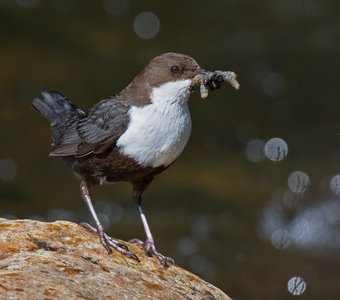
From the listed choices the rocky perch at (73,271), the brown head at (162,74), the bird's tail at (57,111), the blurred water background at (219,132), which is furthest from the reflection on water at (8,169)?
the rocky perch at (73,271)

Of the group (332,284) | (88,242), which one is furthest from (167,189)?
(88,242)

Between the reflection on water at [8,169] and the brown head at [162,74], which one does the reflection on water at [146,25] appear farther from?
the brown head at [162,74]

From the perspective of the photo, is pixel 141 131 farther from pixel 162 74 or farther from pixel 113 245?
pixel 113 245

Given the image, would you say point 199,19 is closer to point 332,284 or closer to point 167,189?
point 167,189

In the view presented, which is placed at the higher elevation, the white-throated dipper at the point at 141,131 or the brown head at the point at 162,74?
the brown head at the point at 162,74

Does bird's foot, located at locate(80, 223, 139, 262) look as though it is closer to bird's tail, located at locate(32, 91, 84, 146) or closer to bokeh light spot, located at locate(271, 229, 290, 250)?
bird's tail, located at locate(32, 91, 84, 146)

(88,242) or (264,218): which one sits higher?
(264,218)

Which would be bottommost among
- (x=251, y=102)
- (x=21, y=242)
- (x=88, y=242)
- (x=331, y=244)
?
(x=21, y=242)

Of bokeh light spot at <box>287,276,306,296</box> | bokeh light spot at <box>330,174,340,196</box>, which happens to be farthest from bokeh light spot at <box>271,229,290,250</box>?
bokeh light spot at <box>330,174,340,196</box>
